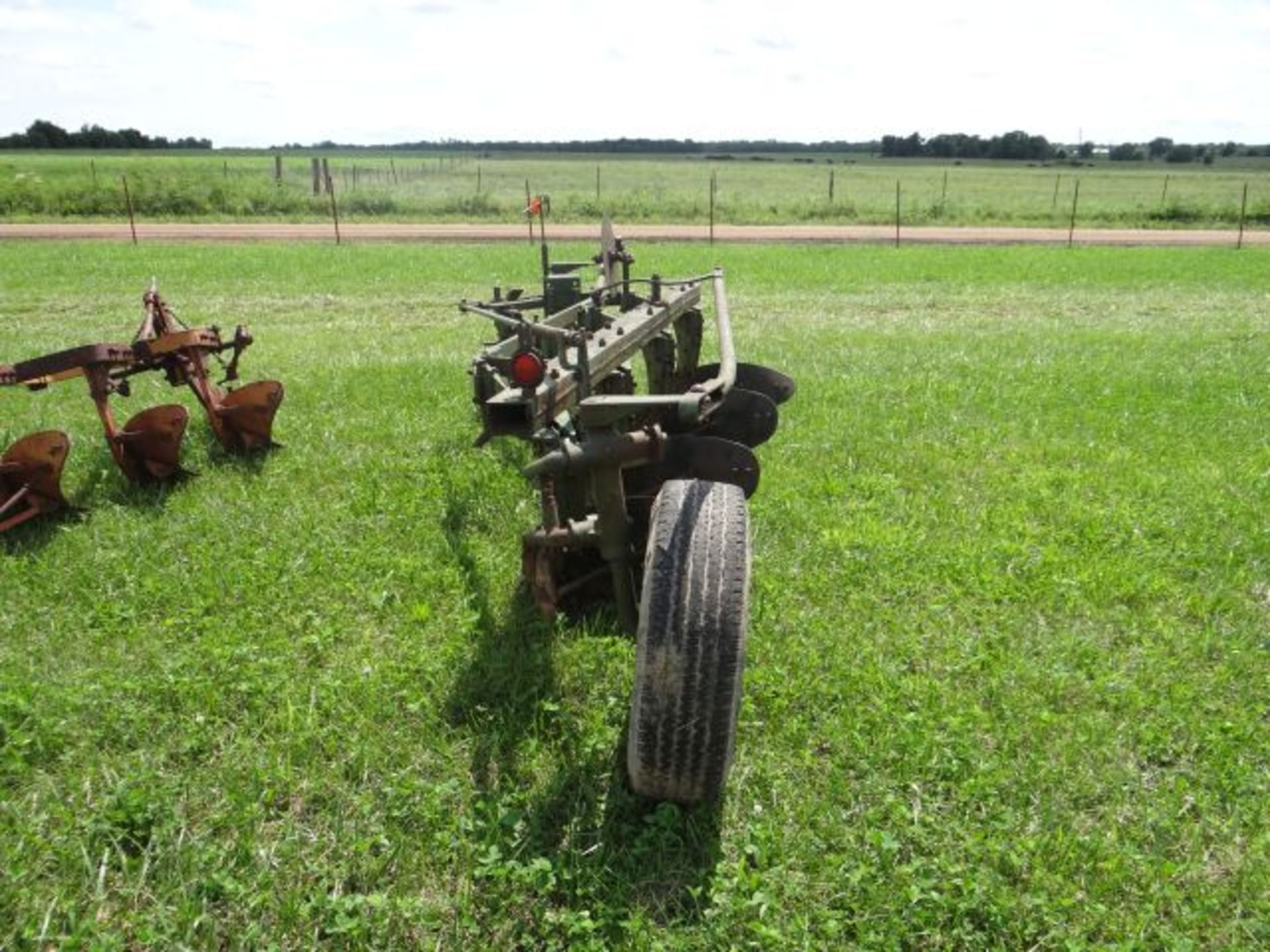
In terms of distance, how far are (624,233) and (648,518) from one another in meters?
25.0

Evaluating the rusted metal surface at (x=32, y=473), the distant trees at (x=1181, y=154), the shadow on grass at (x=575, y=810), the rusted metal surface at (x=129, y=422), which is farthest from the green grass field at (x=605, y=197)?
the distant trees at (x=1181, y=154)

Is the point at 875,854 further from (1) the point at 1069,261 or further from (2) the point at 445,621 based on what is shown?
(1) the point at 1069,261

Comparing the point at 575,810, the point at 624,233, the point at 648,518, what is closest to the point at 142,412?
the point at 648,518

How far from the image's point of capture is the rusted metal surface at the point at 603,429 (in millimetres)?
3410

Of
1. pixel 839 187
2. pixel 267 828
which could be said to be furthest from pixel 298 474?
pixel 839 187

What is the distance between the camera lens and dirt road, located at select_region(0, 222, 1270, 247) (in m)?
25.6

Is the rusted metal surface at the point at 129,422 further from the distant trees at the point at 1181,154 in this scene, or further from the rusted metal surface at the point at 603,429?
the distant trees at the point at 1181,154

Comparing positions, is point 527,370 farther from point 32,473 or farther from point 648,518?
point 32,473

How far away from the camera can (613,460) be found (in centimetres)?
352

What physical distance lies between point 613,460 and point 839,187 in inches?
2197

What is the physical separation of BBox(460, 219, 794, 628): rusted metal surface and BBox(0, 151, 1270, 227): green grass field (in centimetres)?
1135

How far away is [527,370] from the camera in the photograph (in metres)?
3.24

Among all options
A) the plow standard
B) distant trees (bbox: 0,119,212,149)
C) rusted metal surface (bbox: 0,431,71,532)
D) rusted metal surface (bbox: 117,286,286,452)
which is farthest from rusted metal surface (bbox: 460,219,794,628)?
distant trees (bbox: 0,119,212,149)

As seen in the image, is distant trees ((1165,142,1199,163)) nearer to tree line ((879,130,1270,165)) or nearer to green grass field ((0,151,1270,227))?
tree line ((879,130,1270,165))
